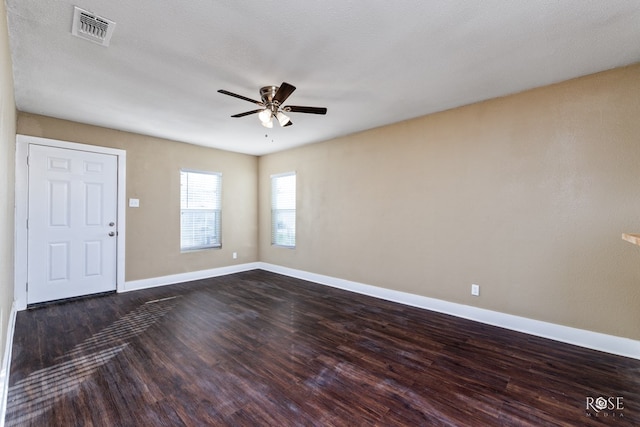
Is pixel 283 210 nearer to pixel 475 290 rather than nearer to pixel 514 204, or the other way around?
pixel 475 290

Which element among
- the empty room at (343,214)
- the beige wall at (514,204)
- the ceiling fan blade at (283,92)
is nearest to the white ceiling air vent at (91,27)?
the empty room at (343,214)

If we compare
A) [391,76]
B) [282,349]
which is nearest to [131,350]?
[282,349]

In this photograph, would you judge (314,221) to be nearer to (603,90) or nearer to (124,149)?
(124,149)

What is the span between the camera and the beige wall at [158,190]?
158 inches

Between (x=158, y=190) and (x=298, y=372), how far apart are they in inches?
155

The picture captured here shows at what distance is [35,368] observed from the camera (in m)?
2.21

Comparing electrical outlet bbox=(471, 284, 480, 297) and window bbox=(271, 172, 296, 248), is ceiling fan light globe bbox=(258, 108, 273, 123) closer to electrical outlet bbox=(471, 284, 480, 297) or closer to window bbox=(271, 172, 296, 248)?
window bbox=(271, 172, 296, 248)

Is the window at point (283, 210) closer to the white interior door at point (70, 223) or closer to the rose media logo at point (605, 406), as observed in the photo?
the white interior door at point (70, 223)

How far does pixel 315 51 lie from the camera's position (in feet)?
7.31

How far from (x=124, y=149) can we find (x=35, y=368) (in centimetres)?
318

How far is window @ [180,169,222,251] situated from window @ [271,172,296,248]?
108 cm

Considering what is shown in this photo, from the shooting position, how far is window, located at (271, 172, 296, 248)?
5477 millimetres

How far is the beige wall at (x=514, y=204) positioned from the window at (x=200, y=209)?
2653 millimetres

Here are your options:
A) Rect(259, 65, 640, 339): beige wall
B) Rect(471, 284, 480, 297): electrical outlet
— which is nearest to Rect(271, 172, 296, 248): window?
Rect(259, 65, 640, 339): beige wall
